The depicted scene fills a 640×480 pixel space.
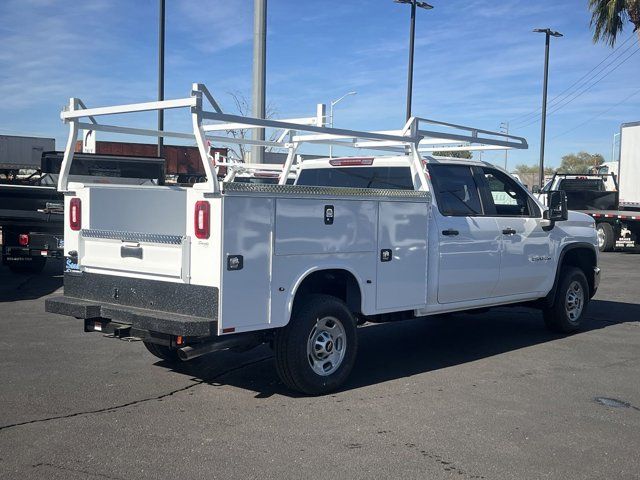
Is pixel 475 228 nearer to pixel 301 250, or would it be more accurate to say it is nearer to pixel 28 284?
pixel 301 250

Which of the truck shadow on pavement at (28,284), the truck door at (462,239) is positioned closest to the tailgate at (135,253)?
the truck door at (462,239)

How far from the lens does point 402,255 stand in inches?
272

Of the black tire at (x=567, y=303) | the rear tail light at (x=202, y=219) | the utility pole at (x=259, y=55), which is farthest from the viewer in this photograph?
the utility pole at (x=259, y=55)

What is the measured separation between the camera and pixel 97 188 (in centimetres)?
664

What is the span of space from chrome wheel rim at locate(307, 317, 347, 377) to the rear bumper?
3.42ft

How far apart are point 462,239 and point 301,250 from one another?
2248mm

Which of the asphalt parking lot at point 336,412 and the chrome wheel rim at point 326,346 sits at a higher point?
the chrome wheel rim at point 326,346

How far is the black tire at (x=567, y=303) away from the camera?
9102 millimetres

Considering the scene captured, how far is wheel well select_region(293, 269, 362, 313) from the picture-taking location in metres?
6.43

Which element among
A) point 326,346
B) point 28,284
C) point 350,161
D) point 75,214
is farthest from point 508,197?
point 28,284

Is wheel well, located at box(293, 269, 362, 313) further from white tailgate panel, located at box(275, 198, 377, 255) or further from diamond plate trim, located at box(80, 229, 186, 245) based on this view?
diamond plate trim, located at box(80, 229, 186, 245)

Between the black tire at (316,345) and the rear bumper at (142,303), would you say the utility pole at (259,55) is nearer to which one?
the rear bumper at (142,303)

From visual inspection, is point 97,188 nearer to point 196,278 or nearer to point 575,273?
point 196,278

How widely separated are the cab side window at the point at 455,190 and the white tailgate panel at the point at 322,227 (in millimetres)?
1169
